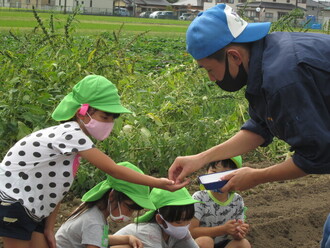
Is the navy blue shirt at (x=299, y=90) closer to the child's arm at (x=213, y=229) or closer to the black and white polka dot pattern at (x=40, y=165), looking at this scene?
the black and white polka dot pattern at (x=40, y=165)

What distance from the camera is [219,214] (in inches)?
163

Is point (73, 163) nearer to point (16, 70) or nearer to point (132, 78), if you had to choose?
point (16, 70)

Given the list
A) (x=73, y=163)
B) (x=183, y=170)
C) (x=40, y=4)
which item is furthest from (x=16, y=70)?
(x=40, y=4)

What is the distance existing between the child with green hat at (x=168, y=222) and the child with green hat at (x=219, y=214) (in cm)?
25

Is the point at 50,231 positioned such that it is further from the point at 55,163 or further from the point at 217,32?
the point at 217,32

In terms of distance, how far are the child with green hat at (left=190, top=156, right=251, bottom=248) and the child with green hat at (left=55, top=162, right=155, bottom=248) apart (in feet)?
1.92

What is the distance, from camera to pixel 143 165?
5.10 m

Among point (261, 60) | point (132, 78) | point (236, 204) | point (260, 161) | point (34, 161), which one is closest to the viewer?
point (261, 60)

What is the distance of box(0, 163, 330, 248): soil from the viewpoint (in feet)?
14.8

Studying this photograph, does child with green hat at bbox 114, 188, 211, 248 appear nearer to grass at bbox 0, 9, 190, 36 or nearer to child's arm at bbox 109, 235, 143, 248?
child's arm at bbox 109, 235, 143, 248

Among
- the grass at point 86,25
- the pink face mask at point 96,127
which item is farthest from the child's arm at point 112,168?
the grass at point 86,25

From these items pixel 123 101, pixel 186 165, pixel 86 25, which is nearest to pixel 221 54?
pixel 186 165

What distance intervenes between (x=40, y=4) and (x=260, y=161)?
6670 cm

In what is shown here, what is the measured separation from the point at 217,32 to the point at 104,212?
1.41 metres
